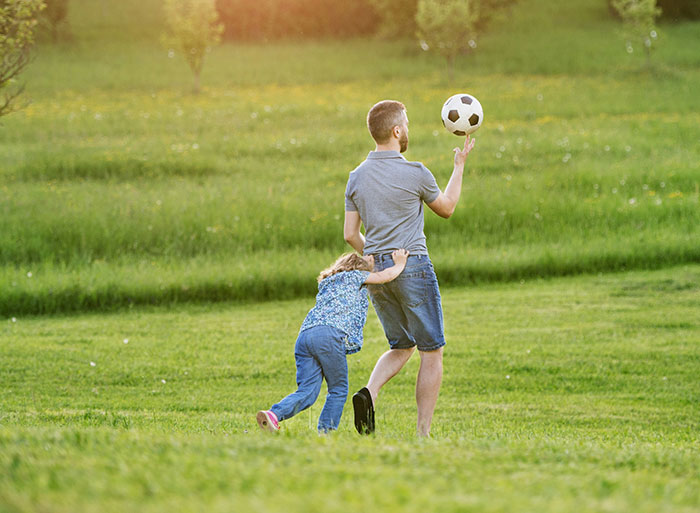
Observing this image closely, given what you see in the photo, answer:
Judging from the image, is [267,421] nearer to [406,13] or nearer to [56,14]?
[406,13]

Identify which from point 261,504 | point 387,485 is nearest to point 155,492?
point 261,504

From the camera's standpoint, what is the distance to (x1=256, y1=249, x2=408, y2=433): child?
527 centimetres

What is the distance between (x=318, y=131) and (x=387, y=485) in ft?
67.5

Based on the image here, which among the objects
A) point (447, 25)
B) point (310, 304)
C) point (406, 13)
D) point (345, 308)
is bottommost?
point (310, 304)

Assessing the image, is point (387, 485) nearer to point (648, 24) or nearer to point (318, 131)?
point (318, 131)

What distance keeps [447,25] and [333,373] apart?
112 ft

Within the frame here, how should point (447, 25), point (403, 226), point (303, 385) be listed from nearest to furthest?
1. point (303, 385)
2. point (403, 226)
3. point (447, 25)

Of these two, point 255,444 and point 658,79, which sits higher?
point 658,79

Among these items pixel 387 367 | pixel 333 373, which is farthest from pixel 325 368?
pixel 387 367

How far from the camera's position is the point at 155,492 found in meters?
2.91

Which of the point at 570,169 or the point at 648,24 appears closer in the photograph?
the point at 570,169

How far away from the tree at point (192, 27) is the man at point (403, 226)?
29831mm

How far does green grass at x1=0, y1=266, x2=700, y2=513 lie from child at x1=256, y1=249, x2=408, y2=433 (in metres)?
0.28

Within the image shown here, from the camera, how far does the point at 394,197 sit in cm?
561
